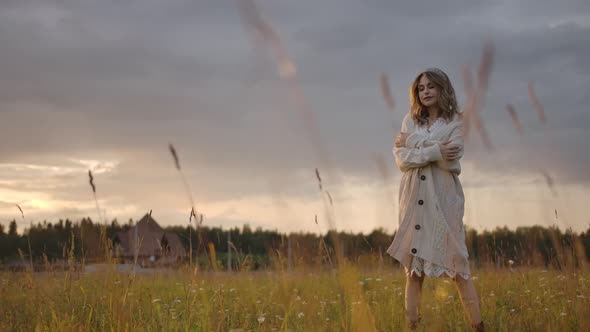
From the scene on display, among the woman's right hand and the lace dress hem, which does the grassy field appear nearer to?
the lace dress hem

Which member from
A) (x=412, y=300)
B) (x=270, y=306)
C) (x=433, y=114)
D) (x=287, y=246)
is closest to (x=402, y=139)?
(x=433, y=114)

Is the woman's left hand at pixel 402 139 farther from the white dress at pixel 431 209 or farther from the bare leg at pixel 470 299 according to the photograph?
the bare leg at pixel 470 299

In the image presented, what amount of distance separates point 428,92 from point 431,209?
0.86 m

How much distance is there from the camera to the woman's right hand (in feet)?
12.3

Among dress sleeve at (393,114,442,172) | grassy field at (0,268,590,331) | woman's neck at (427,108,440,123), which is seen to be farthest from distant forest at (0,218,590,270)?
woman's neck at (427,108,440,123)

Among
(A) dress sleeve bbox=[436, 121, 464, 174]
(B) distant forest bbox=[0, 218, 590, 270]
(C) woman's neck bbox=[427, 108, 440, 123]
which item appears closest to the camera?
(B) distant forest bbox=[0, 218, 590, 270]

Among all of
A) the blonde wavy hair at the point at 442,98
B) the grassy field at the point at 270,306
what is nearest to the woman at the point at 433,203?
the blonde wavy hair at the point at 442,98

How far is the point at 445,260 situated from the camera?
3709mm

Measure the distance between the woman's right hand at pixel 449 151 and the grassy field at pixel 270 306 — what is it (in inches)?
40.5

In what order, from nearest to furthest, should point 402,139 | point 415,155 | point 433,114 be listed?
point 415,155
point 402,139
point 433,114

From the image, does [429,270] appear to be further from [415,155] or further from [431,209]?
[415,155]

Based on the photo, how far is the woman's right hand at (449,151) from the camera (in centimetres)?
376

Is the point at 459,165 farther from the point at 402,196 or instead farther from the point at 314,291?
the point at 314,291

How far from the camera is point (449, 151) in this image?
3766 mm
